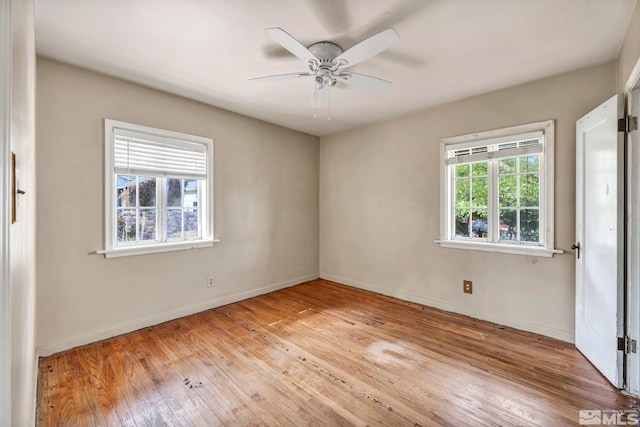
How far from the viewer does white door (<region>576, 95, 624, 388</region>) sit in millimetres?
1933

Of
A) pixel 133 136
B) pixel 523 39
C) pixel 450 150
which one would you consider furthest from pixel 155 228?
pixel 523 39

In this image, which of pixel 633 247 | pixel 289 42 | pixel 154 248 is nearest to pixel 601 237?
pixel 633 247

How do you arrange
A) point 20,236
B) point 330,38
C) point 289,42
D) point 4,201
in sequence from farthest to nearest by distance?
point 330,38, point 289,42, point 20,236, point 4,201

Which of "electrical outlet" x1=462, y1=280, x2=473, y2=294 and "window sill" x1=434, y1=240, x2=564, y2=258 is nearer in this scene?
"window sill" x1=434, y1=240, x2=564, y2=258

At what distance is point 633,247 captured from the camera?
186 centimetres

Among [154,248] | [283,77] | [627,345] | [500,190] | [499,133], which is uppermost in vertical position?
[283,77]

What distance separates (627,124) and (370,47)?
1.83m

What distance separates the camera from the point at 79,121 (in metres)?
2.47

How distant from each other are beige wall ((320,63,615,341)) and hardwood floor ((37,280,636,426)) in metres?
0.39

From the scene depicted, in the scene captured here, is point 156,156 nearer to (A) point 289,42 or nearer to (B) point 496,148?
(A) point 289,42

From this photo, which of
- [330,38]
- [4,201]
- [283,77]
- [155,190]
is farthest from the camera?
[155,190]

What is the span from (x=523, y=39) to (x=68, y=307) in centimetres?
421

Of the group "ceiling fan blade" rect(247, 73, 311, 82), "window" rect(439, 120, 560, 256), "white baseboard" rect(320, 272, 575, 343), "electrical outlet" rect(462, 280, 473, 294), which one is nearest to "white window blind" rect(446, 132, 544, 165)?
"window" rect(439, 120, 560, 256)

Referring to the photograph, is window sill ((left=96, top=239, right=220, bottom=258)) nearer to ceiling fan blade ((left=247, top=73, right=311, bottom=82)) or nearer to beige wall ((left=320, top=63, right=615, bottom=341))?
ceiling fan blade ((left=247, top=73, right=311, bottom=82))
